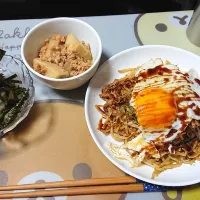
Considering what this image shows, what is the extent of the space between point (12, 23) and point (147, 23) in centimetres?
52

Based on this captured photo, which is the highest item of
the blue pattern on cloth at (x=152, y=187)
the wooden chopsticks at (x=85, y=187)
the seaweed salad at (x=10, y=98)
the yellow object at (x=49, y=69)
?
the yellow object at (x=49, y=69)

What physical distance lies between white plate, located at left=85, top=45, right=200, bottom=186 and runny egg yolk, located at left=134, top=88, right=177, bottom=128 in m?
0.12

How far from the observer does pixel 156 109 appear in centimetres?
95

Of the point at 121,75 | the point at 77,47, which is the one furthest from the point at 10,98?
the point at 121,75

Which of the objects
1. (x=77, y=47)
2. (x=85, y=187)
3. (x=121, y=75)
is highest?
(x=77, y=47)

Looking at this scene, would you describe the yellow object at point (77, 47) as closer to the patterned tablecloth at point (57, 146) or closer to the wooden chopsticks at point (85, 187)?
the patterned tablecloth at point (57, 146)

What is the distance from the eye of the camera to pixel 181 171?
3.11ft

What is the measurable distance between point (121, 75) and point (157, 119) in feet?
0.89

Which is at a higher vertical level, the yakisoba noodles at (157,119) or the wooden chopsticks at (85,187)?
the yakisoba noodles at (157,119)

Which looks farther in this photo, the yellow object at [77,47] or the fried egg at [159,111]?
the yellow object at [77,47]

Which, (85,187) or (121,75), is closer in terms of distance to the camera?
(85,187)

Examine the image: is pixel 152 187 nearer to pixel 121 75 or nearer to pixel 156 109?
pixel 156 109

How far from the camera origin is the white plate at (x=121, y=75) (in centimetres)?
92

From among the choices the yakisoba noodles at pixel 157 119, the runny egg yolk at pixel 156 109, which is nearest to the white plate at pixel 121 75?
the yakisoba noodles at pixel 157 119
